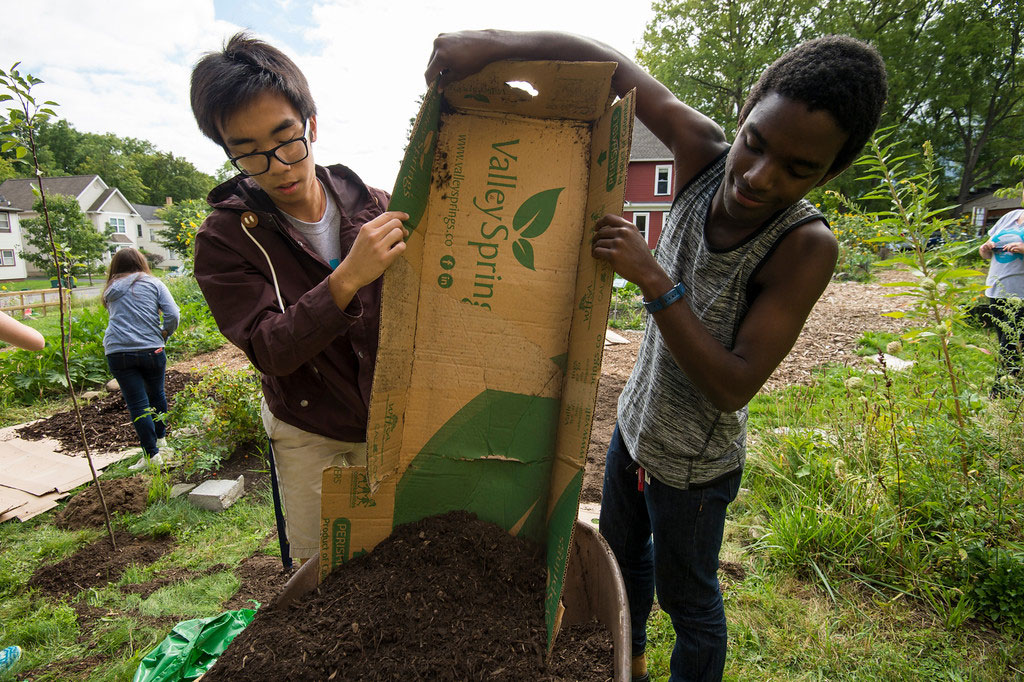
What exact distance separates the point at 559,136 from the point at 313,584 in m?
1.28

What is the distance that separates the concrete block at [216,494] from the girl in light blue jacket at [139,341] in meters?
0.72

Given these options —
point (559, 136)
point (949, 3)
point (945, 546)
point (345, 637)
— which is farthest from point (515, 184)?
point (949, 3)

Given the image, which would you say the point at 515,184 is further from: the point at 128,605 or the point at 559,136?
the point at 128,605

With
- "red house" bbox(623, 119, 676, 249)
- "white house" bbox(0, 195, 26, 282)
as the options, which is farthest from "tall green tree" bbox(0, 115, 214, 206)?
"red house" bbox(623, 119, 676, 249)

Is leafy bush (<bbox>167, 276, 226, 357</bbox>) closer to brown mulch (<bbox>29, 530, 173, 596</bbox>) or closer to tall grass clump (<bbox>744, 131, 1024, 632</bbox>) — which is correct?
brown mulch (<bbox>29, 530, 173, 596</bbox>)

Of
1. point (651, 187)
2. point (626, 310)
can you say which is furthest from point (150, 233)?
point (626, 310)

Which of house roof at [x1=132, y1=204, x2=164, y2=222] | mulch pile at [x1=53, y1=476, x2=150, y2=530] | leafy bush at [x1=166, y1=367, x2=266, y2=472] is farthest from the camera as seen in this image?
house roof at [x1=132, y1=204, x2=164, y2=222]

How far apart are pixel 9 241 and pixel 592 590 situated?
44677 mm

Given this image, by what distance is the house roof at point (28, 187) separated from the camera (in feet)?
119

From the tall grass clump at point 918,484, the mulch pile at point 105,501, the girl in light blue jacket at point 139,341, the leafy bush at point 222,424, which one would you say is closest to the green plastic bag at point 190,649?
the mulch pile at point 105,501

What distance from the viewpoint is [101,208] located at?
134ft

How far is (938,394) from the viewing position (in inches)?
112

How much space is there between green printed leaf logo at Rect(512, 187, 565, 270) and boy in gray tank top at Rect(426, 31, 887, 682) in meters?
0.21

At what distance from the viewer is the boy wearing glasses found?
1170 millimetres
